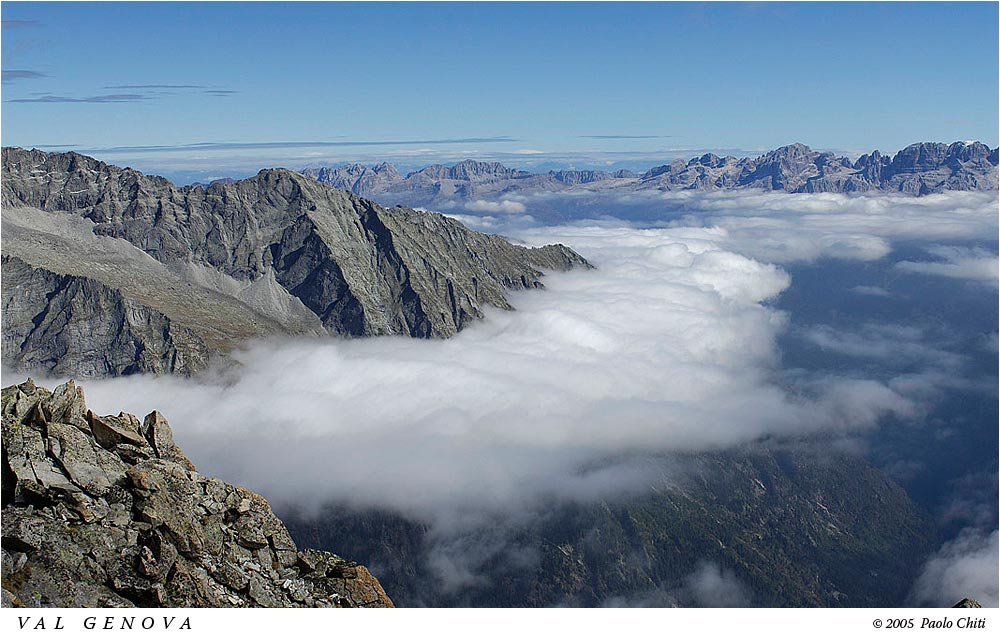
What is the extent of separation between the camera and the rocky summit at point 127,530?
126 feet

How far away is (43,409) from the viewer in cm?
4709

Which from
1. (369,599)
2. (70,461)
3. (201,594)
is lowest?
(369,599)

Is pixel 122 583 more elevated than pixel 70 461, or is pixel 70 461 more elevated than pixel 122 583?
pixel 70 461

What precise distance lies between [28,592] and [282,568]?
44.9 ft

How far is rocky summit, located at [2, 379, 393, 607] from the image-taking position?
1516 inches

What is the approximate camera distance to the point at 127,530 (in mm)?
42000
